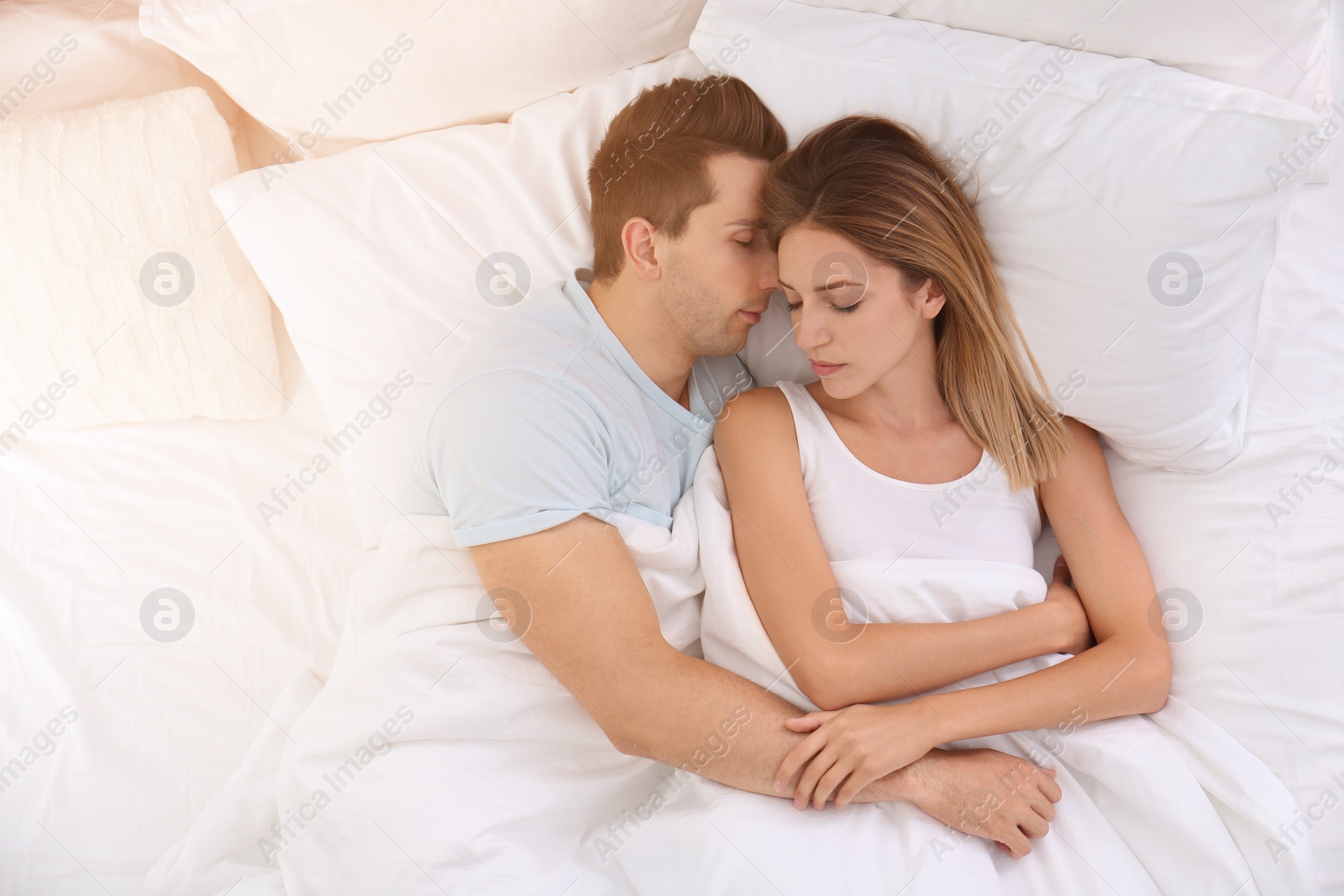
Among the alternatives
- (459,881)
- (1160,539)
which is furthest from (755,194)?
(459,881)

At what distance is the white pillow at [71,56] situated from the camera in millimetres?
1562

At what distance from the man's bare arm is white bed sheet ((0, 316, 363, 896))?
520 millimetres

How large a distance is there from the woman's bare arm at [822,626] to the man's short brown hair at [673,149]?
0.37 meters

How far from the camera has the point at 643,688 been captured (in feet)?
3.81

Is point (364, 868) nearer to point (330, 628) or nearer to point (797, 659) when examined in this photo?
point (330, 628)

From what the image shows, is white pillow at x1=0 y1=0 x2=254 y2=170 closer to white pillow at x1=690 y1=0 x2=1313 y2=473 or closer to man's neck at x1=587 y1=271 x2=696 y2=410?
man's neck at x1=587 y1=271 x2=696 y2=410

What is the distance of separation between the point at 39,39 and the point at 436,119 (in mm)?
709

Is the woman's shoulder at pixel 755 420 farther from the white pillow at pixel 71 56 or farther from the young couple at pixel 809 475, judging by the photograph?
the white pillow at pixel 71 56

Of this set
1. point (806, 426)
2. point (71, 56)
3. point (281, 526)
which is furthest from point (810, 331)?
point (71, 56)

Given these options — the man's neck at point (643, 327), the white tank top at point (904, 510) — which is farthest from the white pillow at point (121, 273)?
the white tank top at point (904, 510)

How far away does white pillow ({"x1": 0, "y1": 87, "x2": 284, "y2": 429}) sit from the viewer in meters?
1.49

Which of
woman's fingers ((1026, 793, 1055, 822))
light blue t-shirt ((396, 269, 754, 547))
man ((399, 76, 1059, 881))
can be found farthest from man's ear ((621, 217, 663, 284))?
woman's fingers ((1026, 793, 1055, 822))

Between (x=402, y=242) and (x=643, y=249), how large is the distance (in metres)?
0.43

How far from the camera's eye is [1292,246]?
4.54 ft
